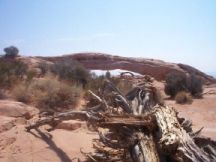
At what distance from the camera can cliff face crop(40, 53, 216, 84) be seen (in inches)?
1326

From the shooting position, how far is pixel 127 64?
33.9 meters

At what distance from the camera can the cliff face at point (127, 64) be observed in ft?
111

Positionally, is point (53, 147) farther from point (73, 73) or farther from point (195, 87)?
point (195, 87)

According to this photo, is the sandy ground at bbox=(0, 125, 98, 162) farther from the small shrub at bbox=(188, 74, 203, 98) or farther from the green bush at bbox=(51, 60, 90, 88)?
the small shrub at bbox=(188, 74, 203, 98)

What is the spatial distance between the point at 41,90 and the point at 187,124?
28.0ft

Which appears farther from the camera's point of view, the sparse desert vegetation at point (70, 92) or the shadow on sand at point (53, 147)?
the sparse desert vegetation at point (70, 92)

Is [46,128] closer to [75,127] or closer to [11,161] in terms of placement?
[75,127]

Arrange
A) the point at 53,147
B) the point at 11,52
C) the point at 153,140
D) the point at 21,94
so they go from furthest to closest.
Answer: the point at 11,52, the point at 21,94, the point at 53,147, the point at 153,140

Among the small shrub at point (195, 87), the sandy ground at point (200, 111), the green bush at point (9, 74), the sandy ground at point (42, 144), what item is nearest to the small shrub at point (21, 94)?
the green bush at point (9, 74)

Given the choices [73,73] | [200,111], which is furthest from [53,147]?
[73,73]

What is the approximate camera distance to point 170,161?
495 cm

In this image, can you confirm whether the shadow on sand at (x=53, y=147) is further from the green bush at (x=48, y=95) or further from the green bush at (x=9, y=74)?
the green bush at (x=9, y=74)

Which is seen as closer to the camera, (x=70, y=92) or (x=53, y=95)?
(x=53, y=95)

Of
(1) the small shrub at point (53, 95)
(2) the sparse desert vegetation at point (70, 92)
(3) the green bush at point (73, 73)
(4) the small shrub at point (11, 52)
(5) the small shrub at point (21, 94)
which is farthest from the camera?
(4) the small shrub at point (11, 52)
